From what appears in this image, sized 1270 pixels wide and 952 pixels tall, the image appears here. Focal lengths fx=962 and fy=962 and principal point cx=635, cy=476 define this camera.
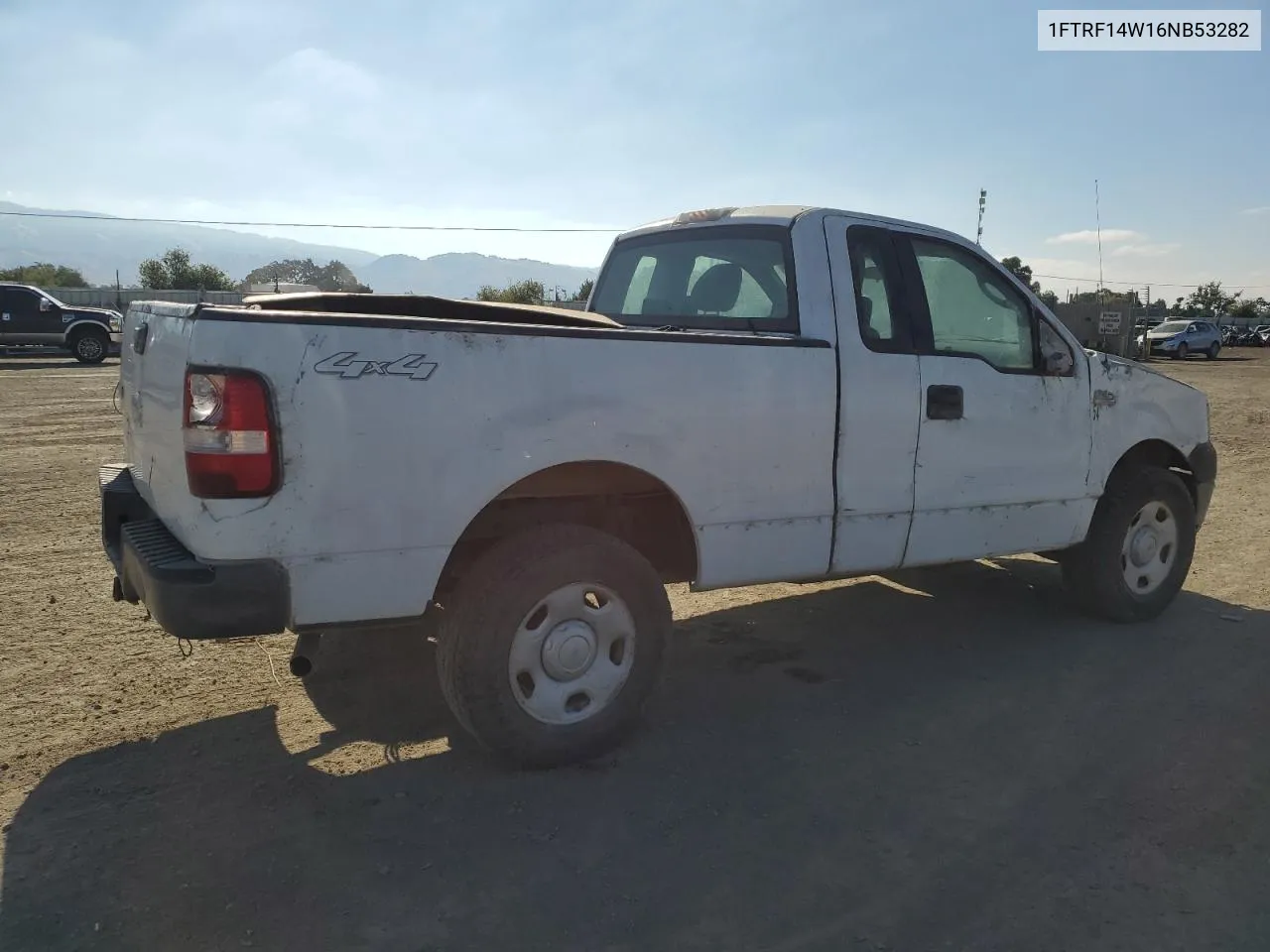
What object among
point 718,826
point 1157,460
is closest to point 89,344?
point 1157,460

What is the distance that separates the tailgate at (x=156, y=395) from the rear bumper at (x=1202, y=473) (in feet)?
17.3

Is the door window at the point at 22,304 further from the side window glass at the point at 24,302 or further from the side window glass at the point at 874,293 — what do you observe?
the side window glass at the point at 874,293

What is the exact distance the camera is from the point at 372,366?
2947 millimetres

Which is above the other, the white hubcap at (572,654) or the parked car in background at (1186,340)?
the parked car in background at (1186,340)

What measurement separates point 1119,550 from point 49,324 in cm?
2467

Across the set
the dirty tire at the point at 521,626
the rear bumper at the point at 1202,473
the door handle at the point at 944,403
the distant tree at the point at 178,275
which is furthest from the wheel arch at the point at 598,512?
the distant tree at the point at 178,275

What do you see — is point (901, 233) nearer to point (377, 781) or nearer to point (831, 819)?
A: point (831, 819)

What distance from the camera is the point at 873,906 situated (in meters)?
2.72

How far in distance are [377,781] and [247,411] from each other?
141cm

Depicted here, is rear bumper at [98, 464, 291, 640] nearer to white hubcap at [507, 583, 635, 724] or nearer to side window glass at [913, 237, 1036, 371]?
white hubcap at [507, 583, 635, 724]

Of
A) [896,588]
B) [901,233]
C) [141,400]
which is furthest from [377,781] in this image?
[896,588]

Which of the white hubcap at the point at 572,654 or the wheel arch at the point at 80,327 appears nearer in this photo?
the white hubcap at the point at 572,654

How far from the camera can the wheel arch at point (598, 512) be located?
3.50 m

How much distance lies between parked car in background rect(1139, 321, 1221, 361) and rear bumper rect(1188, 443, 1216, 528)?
1418 inches
